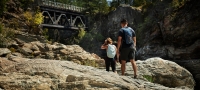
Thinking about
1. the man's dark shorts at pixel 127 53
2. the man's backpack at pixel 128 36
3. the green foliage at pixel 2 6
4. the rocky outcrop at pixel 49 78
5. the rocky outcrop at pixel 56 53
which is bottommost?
the rocky outcrop at pixel 56 53

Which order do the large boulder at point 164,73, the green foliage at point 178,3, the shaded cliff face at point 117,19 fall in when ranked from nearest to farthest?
the large boulder at point 164,73
the green foliage at point 178,3
the shaded cliff face at point 117,19

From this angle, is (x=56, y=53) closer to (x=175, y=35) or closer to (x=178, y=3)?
(x=175, y=35)

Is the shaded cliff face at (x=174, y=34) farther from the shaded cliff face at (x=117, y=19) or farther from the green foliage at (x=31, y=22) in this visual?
the green foliage at (x=31, y=22)

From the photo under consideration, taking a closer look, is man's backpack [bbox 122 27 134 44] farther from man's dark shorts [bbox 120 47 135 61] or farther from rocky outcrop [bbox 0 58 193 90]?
rocky outcrop [bbox 0 58 193 90]

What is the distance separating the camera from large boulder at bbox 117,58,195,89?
9.45 m

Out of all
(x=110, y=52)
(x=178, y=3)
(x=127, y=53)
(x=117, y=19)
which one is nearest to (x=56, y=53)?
(x=110, y=52)

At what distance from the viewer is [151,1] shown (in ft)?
108

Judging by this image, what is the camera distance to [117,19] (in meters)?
34.0

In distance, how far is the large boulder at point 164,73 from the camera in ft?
31.0

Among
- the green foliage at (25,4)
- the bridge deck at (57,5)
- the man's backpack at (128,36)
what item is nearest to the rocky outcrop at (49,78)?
the man's backpack at (128,36)

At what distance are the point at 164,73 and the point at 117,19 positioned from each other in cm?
2507

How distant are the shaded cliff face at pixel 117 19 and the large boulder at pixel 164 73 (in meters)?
22.0

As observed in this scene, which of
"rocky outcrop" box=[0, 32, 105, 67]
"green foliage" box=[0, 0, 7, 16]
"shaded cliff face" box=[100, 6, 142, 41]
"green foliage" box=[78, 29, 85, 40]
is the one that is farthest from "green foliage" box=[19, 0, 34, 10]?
"shaded cliff face" box=[100, 6, 142, 41]

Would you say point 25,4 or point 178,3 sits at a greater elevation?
point 178,3
